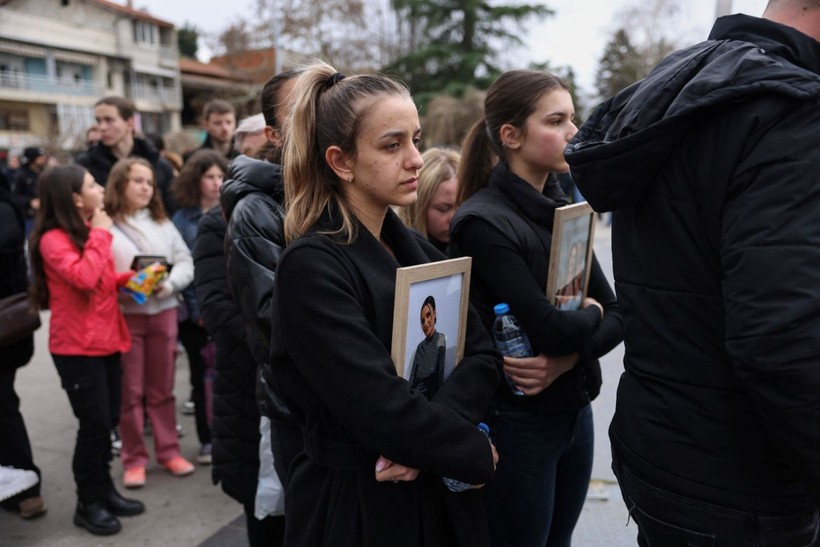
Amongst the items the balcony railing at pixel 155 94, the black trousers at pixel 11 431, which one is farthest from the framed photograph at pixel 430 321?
the balcony railing at pixel 155 94

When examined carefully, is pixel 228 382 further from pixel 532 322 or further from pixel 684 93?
pixel 684 93

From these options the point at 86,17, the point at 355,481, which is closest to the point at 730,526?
the point at 355,481

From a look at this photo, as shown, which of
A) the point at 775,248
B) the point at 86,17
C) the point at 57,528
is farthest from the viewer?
the point at 86,17

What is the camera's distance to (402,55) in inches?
1019

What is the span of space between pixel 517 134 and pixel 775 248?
119 centimetres

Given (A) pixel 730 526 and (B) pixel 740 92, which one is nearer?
(B) pixel 740 92

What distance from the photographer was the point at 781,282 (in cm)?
114

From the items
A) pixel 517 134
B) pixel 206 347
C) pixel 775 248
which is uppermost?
pixel 517 134

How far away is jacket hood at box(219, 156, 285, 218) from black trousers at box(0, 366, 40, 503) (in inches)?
81.5

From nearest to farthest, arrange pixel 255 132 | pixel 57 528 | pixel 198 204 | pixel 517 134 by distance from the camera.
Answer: pixel 517 134
pixel 255 132
pixel 57 528
pixel 198 204

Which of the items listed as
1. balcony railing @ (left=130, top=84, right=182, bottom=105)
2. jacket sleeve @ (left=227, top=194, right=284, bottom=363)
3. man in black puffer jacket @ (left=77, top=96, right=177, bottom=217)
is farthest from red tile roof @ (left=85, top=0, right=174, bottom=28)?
jacket sleeve @ (left=227, top=194, right=284, bottom=363)

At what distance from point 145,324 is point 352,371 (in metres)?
3.09

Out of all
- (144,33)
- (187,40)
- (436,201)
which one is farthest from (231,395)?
(187,40)

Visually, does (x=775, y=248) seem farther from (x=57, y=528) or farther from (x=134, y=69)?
(x=134, y=69)
